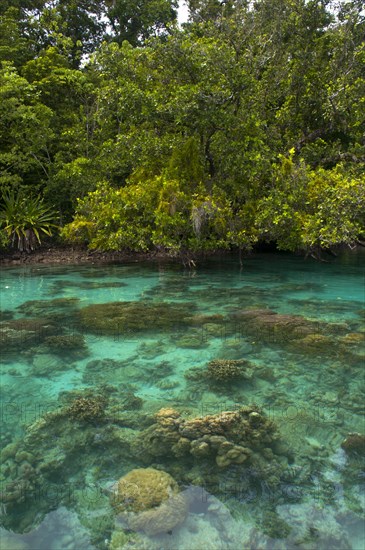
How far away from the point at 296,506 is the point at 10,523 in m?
2.74

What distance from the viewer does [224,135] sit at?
16562 mm

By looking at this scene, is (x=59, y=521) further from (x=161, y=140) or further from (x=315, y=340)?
(x=161, y=140)

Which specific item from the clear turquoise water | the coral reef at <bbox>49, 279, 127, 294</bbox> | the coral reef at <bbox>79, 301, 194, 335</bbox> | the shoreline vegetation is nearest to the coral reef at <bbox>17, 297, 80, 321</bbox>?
the clear turquoise water

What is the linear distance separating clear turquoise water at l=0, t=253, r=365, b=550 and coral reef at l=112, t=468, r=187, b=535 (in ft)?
0.33

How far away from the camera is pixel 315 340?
8.57 m

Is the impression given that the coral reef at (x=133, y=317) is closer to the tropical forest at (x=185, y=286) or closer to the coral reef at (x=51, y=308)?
the tropical forest at (x=185, y=286)

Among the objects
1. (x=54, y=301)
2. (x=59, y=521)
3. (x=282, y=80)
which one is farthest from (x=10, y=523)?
(x=282, y=80)

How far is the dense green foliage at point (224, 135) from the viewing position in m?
15.2

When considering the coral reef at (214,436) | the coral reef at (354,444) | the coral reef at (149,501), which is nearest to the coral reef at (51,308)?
the coral reef at (214,436)

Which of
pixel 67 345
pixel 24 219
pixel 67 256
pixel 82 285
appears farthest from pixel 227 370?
pixel 24 219

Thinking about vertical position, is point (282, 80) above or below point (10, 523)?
above

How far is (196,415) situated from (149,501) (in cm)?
180

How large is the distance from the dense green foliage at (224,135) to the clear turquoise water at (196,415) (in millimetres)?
4201

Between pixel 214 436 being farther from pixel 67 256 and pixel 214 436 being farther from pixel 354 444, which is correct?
pixel 67 256
